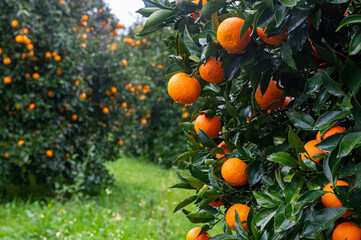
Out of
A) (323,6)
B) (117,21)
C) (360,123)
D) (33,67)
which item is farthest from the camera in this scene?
(117,21)

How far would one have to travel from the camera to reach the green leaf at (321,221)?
0.78 m

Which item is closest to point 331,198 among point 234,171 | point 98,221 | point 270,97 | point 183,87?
point 234,171

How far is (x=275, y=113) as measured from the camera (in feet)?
3.66

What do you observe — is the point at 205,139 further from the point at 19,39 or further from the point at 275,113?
the point at 19,39

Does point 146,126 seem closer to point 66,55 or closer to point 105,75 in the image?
point 105,75

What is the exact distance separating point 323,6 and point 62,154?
13.8 ft

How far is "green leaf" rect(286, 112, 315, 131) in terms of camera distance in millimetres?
917

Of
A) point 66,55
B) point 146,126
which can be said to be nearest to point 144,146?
point 146,126

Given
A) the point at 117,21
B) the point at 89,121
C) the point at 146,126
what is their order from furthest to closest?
the point at 146,126, the point at 117,21, the point at 89,121

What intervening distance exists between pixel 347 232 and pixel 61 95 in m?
4.28

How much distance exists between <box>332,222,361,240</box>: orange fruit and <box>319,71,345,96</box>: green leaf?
28 cm

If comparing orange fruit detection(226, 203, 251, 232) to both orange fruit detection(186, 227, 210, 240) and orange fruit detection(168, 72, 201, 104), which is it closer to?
orange fruit detection(186, 227, 210, 240)

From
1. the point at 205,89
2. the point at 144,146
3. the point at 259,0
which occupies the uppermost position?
the point at 259,0

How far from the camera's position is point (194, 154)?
1.21 m
